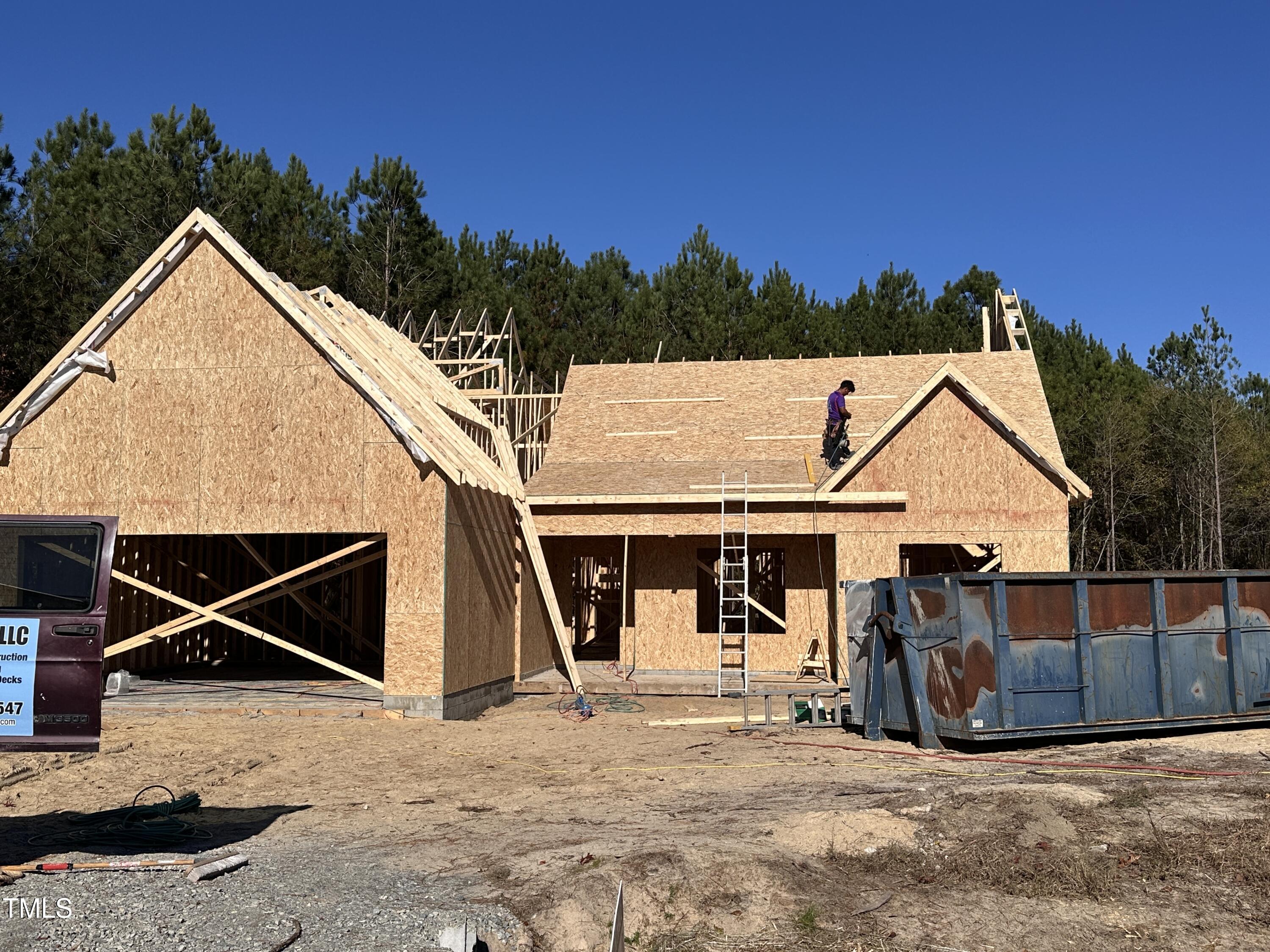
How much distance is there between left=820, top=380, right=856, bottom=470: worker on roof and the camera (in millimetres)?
19031

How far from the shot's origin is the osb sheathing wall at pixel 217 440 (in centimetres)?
1497

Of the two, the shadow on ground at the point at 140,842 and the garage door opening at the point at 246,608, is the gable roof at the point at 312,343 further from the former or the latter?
the shadow on ground at the point at 140,842

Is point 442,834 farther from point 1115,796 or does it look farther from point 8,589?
point 1115,796

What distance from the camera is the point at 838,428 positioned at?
19875 mm

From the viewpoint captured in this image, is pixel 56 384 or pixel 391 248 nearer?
pixel 56 384

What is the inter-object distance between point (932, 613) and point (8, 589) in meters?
8.84

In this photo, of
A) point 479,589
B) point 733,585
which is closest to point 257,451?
point 479,589

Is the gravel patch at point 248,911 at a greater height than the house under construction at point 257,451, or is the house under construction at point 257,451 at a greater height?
the house under construction at point 257,451

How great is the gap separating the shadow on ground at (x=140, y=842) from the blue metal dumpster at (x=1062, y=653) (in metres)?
6.68

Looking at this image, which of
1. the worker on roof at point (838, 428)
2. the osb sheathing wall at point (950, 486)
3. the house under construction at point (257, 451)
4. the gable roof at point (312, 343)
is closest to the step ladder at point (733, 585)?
the osb sheathing wall at point (950, 486)

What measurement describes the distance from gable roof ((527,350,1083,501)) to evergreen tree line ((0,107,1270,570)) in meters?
15.9

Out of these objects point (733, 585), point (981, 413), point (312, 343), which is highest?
point (312, 343)

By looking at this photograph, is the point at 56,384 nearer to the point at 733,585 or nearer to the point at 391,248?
the point at 733,585

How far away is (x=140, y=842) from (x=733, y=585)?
13705 millimetres
